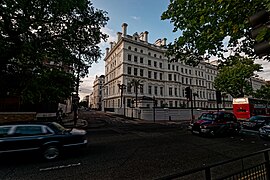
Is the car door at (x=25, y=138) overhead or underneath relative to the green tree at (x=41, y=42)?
underneath

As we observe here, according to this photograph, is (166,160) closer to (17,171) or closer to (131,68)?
(17,171)

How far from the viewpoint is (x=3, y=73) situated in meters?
12.5

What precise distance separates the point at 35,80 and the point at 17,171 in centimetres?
793

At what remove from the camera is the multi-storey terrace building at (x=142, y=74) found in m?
47.4

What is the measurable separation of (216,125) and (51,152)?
457 inches

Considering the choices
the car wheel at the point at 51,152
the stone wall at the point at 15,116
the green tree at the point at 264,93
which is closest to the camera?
the car wheel at the point at 51,152

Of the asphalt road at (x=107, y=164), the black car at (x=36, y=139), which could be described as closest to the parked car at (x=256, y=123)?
the asphalt road at (x=107, y=164)

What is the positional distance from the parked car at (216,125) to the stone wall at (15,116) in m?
16.0

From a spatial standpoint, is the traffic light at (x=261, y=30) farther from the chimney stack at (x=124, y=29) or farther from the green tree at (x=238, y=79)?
the chimney stack at (x=124, y=29)

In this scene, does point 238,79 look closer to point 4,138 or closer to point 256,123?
point 256,123

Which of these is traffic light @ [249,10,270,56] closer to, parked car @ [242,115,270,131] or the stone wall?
parked car @ [242,115,270,131]

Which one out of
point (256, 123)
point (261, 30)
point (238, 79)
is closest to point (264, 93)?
point (238, 79)

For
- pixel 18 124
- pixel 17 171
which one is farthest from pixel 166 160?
Answer: pixel 18 124

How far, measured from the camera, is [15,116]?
15.3 metres
